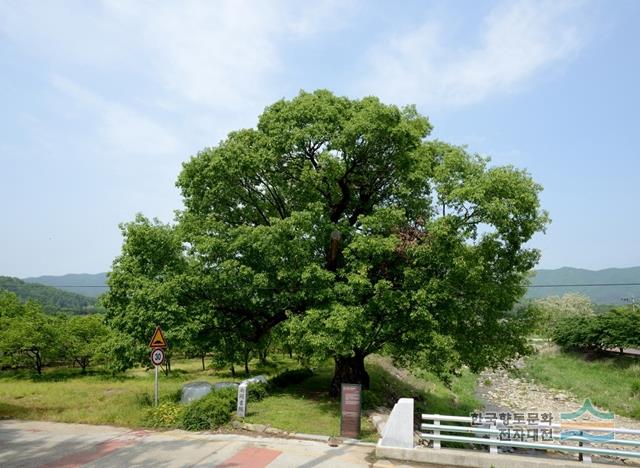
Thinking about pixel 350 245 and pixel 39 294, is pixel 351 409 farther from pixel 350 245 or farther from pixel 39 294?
pixel 39 294

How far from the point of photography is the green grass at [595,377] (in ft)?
95.2

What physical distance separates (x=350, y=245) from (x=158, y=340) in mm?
6914

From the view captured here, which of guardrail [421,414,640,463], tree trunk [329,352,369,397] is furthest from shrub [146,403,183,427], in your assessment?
guardrail [421,414,640,463]

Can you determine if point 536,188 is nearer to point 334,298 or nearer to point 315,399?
point 334,298

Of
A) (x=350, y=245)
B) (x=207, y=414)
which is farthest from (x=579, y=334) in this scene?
(x=207, y=414)

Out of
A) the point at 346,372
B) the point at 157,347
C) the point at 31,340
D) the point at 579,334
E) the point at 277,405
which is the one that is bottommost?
the point at 579,334

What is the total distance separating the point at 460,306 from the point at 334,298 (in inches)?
180

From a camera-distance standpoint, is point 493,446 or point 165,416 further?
point 165,416

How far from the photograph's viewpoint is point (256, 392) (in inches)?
658

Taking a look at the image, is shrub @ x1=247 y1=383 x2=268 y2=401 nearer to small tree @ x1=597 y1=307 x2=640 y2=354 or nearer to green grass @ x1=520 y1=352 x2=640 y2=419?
green grass @ x1=520 y1=352 x2=640 y2=419

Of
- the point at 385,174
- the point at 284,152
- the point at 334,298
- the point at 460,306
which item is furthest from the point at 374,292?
the point at 284,152

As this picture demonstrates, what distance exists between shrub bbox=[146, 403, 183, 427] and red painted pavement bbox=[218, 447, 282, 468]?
3.67m

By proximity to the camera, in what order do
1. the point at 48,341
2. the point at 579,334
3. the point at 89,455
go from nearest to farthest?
the point at 89,455, the point at 48,341, the point at 579,334

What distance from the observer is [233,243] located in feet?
53.0
